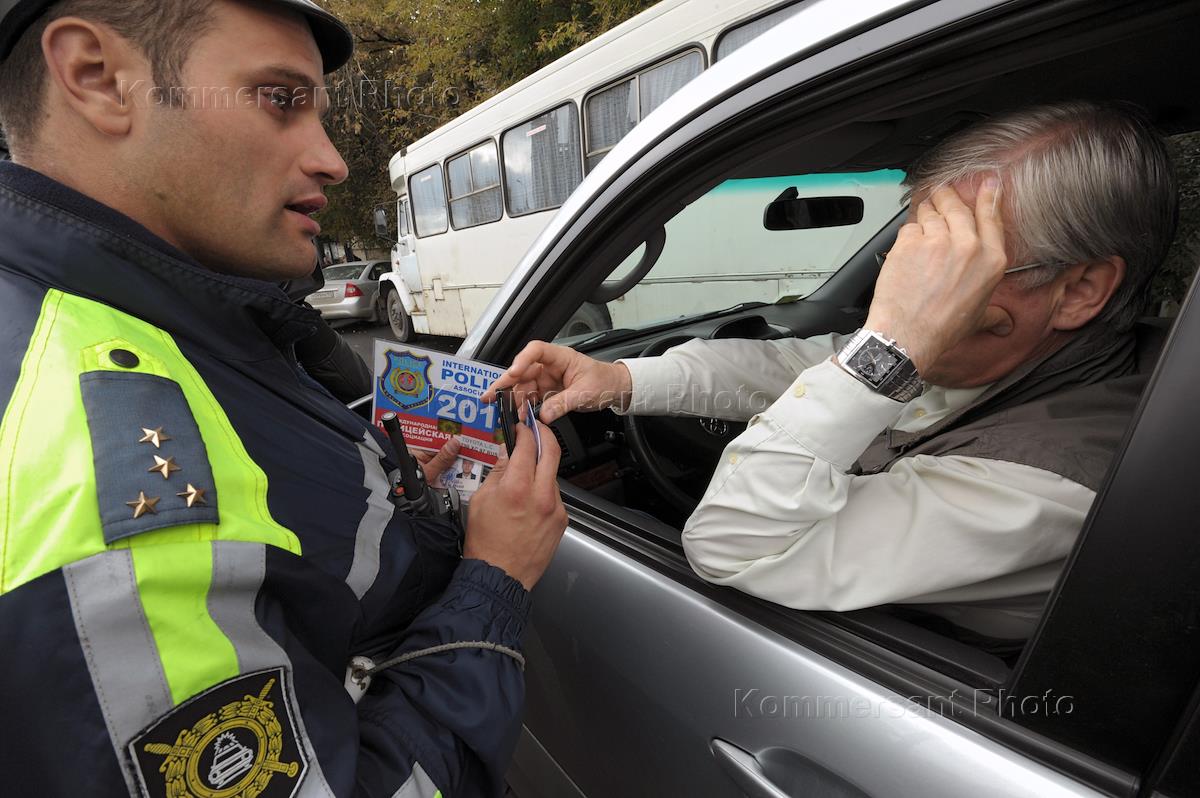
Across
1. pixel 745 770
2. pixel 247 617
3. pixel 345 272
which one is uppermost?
pixel 345 272

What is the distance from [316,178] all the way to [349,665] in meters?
0.75

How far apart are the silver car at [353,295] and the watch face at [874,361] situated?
11711mm

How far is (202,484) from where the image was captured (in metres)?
0.64

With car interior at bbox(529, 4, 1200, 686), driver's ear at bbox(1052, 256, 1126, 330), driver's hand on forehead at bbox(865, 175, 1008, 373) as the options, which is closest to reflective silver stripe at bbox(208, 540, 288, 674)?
car interior at bbox(529, 4, 1200, 686)

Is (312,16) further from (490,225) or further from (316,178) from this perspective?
(490,225)

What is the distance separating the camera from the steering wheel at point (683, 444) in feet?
5.94

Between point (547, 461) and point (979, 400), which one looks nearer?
point (979, 400)

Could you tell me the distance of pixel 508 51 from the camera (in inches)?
477

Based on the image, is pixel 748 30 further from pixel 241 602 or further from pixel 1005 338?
pixel 241 602

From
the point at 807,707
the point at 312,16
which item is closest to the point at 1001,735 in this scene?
the point at 807,707

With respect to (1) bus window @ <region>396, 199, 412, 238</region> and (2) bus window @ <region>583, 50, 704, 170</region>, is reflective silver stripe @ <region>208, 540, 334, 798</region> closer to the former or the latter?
(2) bus window @ <region>583, 50, 704, 170</region>

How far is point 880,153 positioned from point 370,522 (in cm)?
160

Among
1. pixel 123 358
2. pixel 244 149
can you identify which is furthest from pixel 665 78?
pixel 123 358

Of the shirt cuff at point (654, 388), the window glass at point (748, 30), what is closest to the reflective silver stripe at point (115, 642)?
the shirt cuff at point (654, 388)
